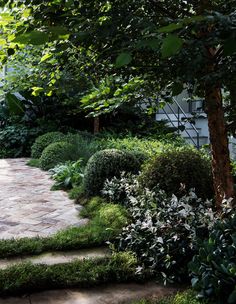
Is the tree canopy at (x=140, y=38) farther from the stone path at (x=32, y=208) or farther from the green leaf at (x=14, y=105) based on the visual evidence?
the stone path at (x=32, y=208)

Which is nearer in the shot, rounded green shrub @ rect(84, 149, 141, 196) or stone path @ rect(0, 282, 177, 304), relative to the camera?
stone path @ rect(0, 282, 177, 304)

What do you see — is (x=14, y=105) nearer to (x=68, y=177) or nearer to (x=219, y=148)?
(x=219, y=148)

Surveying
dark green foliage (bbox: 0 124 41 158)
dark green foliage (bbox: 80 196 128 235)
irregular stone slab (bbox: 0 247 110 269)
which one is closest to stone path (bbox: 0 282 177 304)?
irregular stone slab (bbox: 0 247 110 269)

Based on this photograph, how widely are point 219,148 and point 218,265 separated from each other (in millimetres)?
916

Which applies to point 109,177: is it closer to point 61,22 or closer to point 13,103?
point 61,22

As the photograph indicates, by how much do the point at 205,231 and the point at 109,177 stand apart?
2320 millimetres

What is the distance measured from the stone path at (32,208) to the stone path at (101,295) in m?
1.18

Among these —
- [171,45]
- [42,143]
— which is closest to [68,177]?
[42,143]

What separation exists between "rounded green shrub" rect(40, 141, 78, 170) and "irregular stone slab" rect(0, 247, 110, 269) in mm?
4538

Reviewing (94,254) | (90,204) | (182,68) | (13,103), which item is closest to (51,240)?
(94,254)

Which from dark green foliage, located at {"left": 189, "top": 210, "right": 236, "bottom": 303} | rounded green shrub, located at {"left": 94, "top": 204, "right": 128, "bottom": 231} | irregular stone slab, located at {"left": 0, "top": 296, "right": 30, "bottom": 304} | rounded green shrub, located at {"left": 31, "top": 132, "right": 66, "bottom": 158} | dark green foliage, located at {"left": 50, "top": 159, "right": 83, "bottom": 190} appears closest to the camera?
dark green foliage, located at {"left": 189, "top": 210, "right": 236, "bottom": 303}

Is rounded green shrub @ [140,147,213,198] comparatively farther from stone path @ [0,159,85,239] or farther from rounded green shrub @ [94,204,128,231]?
stone path @ [0,159,85,239]

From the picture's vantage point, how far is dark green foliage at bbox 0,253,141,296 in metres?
2.62

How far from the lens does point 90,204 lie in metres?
4.70
